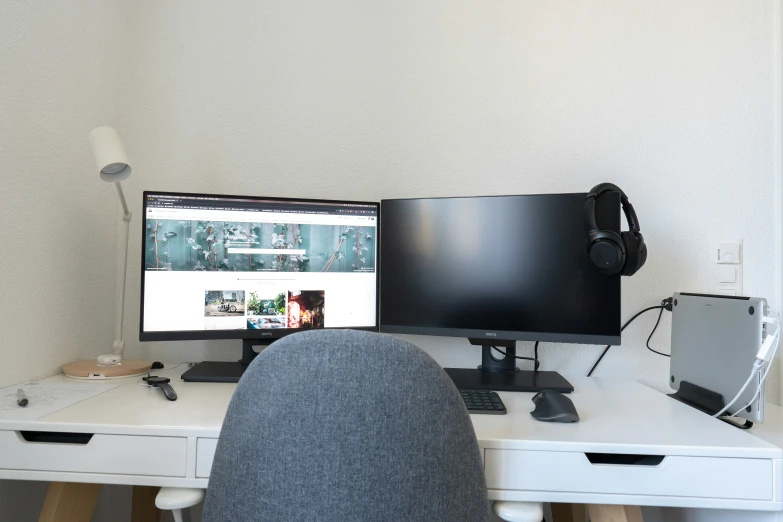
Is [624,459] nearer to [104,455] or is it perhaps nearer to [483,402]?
[483,402]

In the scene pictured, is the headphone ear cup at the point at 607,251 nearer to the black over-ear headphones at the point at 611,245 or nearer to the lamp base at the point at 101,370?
the black over-ear headphones at the point at 611,245

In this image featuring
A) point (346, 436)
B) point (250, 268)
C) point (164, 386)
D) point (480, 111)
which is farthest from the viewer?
point (480, 111)

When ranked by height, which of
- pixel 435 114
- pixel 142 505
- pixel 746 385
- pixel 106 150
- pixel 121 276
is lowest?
pixel 142 505

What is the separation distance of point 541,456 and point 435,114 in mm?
1056

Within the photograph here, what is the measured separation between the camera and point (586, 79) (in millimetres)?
1476

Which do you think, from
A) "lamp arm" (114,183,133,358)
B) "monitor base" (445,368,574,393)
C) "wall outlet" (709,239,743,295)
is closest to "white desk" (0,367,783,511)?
"monitor base" (445,368,574,393)

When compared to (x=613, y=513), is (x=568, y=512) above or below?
below

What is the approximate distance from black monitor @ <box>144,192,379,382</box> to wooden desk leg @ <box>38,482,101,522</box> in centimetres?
33

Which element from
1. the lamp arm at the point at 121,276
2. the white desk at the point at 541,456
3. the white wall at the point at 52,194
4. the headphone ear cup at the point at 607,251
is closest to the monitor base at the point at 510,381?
the white desk at the point at 541,456

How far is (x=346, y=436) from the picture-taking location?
0.57 meters

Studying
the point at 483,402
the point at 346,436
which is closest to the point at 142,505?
the point at 483,402

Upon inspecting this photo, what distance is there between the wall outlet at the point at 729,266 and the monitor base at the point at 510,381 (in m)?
0.57

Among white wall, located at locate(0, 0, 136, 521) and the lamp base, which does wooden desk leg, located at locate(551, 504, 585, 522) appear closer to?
the lamp base

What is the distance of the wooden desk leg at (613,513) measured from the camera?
0.86m
